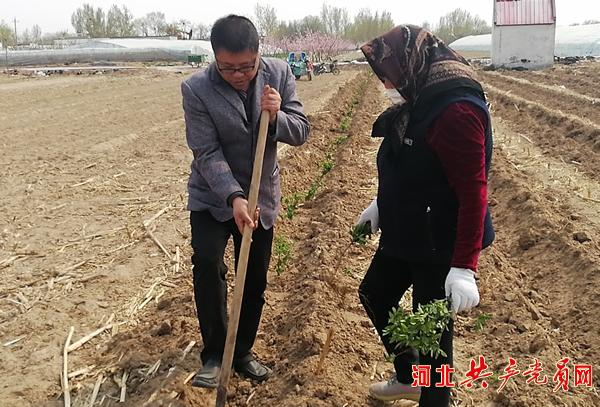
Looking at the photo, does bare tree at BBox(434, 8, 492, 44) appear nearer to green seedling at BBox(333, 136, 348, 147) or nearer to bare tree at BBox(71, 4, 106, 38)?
bare tree at BBox(71, 4, 106, 38)

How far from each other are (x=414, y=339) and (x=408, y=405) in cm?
93

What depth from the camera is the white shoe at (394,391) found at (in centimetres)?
309

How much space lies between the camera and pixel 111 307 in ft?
14.9

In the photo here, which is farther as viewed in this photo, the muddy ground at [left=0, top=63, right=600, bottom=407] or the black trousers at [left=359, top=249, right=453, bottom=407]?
the muddy ground at [left=0, top=63, right=600, bottom=407]

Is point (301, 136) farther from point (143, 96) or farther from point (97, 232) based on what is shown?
point (143, 96)

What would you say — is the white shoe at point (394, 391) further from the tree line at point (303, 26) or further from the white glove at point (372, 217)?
the tree line at point (303, 26)

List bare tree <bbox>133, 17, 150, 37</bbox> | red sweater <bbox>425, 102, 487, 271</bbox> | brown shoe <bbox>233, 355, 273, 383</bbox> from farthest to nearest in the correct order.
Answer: bare tree <bbox>133, 17, 150, 37</bbox>, brown shoe <bbox>233, 355, 273, 383</bbox>, red sweater <bbox>425, 102, 487, 271</bbox>

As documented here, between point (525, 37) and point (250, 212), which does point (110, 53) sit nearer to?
point (525, 37)

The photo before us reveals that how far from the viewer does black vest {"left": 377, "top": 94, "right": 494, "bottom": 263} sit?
2.44 m

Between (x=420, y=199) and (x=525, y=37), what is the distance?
112ft

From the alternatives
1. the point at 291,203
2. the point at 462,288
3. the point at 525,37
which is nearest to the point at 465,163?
the point at 462,288

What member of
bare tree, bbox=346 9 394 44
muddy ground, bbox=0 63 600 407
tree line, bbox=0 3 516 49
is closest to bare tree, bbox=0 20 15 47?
tree line, bbox=0 3 516 49

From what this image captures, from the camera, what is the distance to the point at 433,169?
2.45 meters

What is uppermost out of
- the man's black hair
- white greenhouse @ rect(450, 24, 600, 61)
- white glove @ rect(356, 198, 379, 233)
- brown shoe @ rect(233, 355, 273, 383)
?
white greenhouse @ rect(450, 24, 600, 61)
